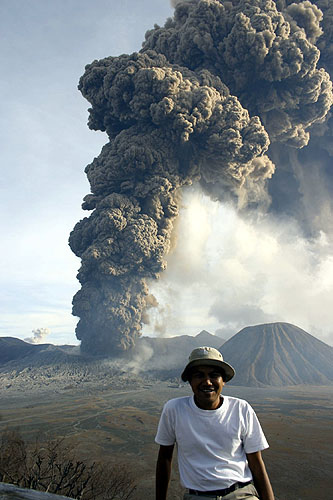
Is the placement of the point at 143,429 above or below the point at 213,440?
below

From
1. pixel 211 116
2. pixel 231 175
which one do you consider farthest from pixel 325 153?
pixel 211 116

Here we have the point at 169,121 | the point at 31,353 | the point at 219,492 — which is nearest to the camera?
the point at 219,492

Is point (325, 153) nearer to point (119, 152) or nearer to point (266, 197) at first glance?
point (266, 197)

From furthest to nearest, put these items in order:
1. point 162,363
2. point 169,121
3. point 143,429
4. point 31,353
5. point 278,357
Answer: point 278,357, point 162,363, point 31,353, point 169,121, point 143,429

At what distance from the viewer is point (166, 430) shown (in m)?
2.24

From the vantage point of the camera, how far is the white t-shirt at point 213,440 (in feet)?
6.85

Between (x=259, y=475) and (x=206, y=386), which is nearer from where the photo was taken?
(x=259, y=475)

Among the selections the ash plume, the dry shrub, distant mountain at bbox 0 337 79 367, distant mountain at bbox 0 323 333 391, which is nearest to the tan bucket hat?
the dry shrub

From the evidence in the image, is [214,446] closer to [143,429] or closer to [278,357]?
[143,429]

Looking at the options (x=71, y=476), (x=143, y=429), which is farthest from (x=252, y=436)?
(x=143, y=429)

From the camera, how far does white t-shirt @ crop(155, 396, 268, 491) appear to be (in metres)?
2.09

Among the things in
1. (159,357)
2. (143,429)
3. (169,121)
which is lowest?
(143,429)

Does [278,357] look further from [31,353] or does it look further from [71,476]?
[71,476]

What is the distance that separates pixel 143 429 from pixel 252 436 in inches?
953
